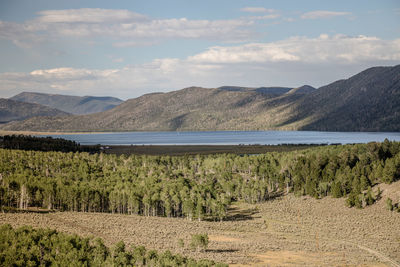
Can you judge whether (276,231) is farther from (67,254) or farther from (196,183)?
(196,183)

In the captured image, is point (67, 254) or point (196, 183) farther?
point (196, 183)

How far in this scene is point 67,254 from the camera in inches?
2064

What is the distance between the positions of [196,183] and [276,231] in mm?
48763

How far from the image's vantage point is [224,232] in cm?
8394

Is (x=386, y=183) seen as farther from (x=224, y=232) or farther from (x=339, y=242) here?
(x=224, y=232)

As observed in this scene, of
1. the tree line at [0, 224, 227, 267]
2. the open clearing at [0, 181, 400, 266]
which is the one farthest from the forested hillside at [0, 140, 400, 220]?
the tree line at [0, 224, 227, 267]

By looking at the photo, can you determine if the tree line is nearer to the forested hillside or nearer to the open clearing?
the open clearing

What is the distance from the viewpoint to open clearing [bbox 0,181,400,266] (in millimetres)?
62938

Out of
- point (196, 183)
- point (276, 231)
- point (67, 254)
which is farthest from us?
point (196, 183)

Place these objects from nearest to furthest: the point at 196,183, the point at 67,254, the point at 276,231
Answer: the point at 67,254 < the point at 276,231 < the point at 196,183

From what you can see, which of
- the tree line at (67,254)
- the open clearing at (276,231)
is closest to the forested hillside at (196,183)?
the open clearing at (276,231)

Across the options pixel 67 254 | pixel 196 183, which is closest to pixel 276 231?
pixel 67 254

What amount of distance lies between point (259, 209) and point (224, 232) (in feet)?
97.3

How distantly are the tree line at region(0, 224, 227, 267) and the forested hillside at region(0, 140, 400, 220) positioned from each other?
43.7 meters
